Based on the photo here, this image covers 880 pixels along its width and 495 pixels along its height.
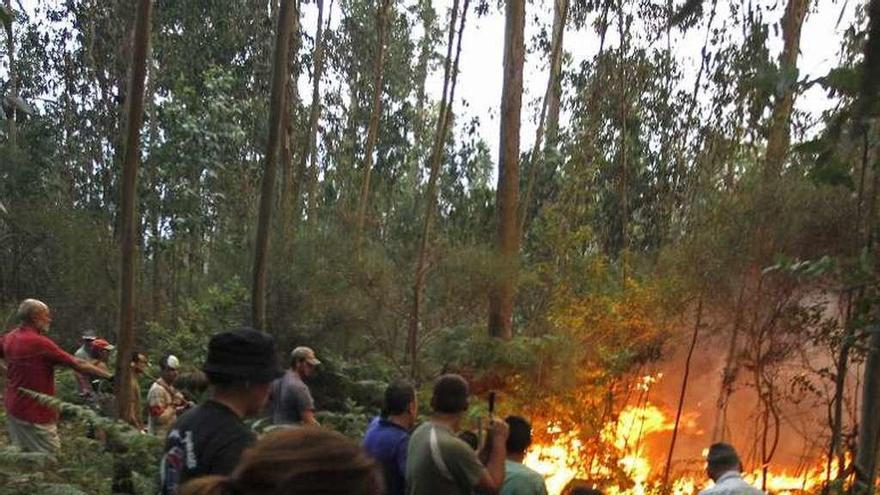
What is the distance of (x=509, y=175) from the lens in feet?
62.3

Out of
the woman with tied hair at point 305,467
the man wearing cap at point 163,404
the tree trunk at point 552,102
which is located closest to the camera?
the woman with tied hair at point 305,467

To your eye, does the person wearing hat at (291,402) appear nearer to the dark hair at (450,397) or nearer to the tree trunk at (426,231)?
the dark hair at (450,397)

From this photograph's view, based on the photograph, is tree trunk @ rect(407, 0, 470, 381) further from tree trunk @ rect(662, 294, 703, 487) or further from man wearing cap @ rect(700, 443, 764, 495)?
man wearing cap @ rect(700, 443, 764, 495)

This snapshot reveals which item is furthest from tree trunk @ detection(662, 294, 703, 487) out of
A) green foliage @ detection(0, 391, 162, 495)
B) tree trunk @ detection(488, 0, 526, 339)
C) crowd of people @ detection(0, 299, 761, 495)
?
green foliage @ detection(0, 391, 162, 495)

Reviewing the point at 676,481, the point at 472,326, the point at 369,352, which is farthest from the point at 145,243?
the point at 676,481

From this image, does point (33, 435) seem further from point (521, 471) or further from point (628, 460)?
point (628, 460)

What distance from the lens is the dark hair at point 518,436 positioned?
504 cm

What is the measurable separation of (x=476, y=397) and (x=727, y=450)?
33.1ft

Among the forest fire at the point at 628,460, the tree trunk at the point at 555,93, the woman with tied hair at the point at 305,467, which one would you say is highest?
the tree trunk at the point at 555,93

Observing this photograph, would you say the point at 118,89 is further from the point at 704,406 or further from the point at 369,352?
the point at 704,406

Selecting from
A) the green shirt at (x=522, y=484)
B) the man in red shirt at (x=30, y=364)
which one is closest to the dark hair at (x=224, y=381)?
the green shirt at (x=522, y=484)

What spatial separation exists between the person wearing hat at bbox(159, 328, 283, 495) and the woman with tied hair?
1.16 metres

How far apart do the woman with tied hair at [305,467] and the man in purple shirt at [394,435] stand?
9.93 feet

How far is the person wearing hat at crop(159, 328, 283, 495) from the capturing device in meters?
3.04
